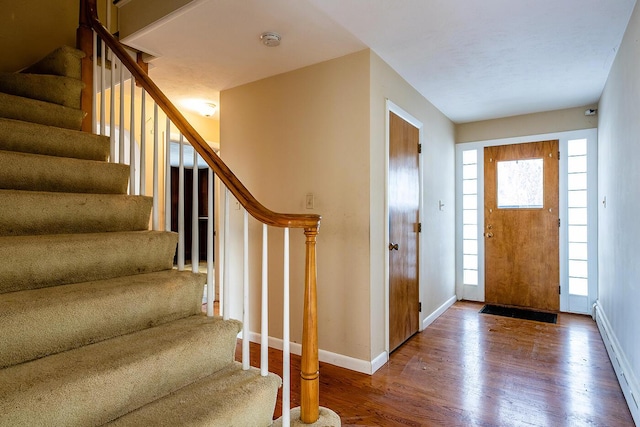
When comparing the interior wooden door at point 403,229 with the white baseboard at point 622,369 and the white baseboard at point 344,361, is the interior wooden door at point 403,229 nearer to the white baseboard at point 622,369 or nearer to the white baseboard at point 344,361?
the white baseboard at point 344,361

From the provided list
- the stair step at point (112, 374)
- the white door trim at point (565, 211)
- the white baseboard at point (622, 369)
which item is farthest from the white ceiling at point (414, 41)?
the white baseboard at point (622, 369)

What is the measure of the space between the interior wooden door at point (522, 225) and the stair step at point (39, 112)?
4.41 meters

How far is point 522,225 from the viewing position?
14.4 feet

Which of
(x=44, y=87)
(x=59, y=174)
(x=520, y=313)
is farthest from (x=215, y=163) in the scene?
(x=520, y=313)

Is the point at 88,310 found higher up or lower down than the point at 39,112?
lower down

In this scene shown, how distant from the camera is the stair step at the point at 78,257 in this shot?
143 cm

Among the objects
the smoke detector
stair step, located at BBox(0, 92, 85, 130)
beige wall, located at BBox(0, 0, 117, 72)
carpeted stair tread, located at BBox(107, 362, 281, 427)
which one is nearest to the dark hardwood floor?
carpeted stair tread, located at BBox(107, 362, 281, 427)

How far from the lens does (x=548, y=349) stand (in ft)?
10.0

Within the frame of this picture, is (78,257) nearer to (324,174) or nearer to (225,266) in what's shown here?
(225,266)

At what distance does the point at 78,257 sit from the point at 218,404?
911 mm

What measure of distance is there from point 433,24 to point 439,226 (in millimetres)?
2406

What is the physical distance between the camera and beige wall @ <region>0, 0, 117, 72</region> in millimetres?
2730

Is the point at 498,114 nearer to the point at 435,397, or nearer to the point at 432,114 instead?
the point at 432,114

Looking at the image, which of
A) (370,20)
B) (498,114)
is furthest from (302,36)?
(498,114)
